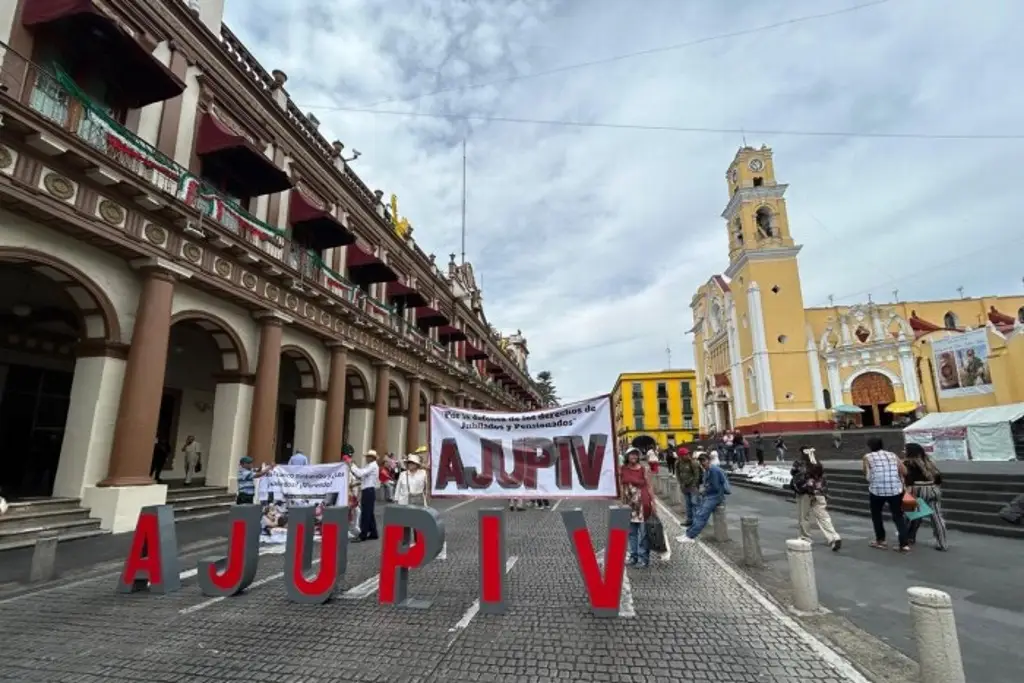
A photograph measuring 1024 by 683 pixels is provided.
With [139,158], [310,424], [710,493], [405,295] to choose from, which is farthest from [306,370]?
[710,493]

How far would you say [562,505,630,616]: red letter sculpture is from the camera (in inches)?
202

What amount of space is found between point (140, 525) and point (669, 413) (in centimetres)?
8497

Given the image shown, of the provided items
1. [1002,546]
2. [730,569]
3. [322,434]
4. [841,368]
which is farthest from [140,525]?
[841,368]

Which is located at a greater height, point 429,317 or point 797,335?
point 797,335

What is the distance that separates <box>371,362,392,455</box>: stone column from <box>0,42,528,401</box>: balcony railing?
432 centimetres

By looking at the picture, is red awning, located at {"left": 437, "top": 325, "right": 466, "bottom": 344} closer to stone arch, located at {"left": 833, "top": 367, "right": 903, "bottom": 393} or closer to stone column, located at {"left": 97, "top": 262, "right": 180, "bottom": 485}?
stone column, located at {"left": 97, "top": 262, "right": 180, "bottom": 485}

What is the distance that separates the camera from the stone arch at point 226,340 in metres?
12.4

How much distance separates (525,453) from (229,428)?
10179 mm

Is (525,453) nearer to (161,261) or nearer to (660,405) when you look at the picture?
(161,261)

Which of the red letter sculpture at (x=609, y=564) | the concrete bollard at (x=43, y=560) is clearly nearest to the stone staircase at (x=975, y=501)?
the red letter sculpture at (x=609, y=564)

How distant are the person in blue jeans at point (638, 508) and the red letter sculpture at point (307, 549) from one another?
4022 mm

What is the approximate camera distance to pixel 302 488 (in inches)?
344

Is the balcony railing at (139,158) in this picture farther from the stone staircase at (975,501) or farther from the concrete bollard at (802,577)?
the stone staircase at (975,501)

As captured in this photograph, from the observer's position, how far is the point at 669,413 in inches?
3327
